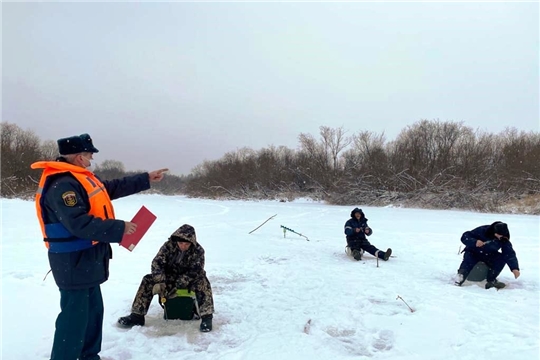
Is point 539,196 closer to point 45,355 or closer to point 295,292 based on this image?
point 295,292

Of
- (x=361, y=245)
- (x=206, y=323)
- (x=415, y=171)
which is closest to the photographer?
(x=206, y=323)

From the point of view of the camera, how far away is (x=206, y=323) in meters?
3.69

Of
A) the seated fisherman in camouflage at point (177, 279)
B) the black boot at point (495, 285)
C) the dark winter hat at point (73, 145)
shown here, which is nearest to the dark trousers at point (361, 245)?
the black boot at point (495, 285)

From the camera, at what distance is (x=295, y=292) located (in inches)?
206

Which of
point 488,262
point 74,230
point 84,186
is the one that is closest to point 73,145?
point 84,186

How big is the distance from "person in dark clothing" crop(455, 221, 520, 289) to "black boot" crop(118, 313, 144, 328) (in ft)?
15.2

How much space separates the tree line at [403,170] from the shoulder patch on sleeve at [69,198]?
74.2 feet

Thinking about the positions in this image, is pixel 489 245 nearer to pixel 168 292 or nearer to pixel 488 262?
pixel 488 262

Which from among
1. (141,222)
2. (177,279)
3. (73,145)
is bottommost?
(177,279)

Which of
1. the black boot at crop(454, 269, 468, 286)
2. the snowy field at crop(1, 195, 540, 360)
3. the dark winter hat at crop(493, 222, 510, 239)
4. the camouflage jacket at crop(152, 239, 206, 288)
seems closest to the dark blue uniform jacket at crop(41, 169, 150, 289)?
the snowy field at crop(1, 195, 540, 360)

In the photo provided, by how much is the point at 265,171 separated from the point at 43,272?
39432 mm

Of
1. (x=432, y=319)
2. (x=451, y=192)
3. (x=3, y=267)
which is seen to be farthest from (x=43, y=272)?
(x=451, y=192)

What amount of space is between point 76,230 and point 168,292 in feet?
5.62

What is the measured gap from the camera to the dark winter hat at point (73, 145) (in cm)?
271
